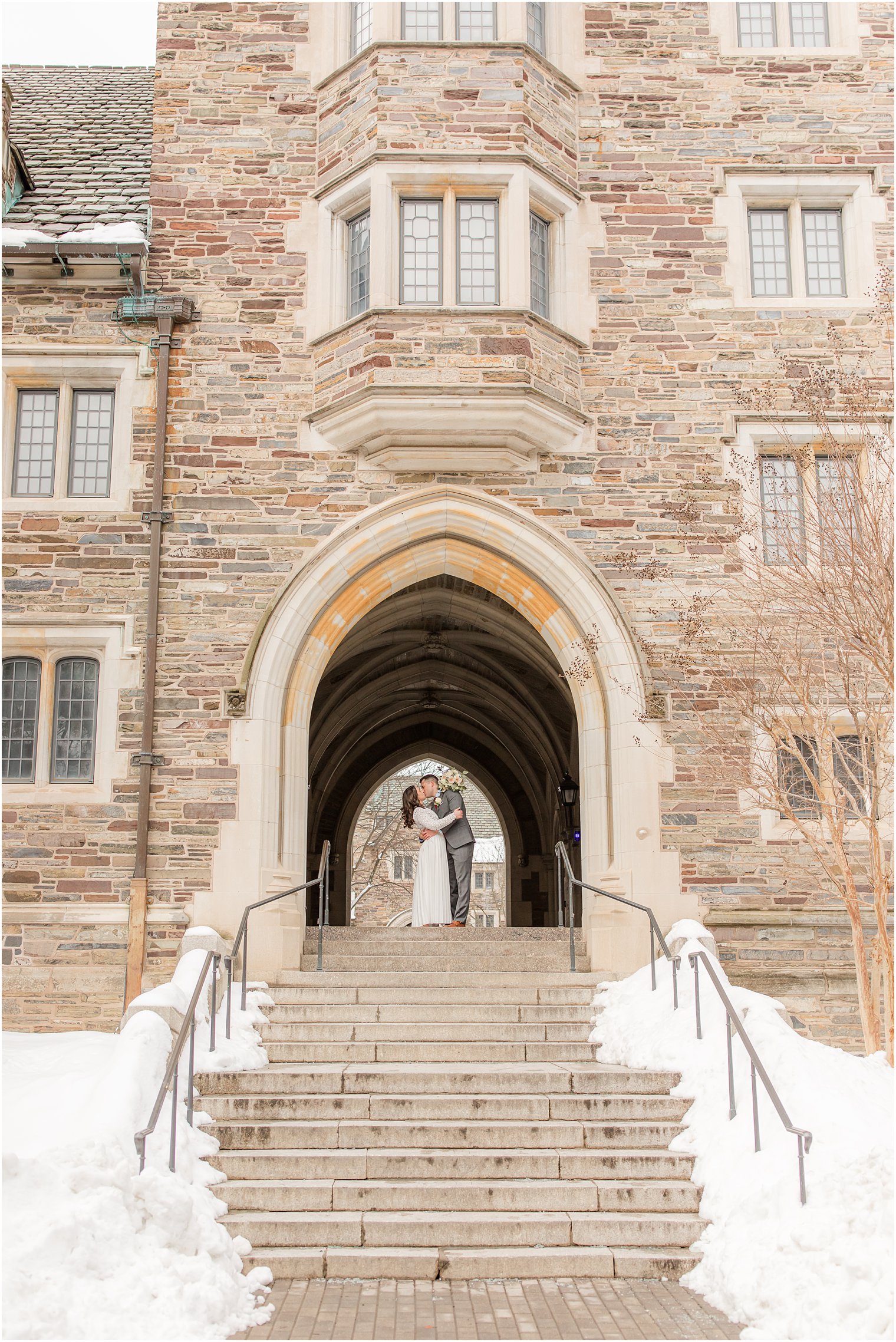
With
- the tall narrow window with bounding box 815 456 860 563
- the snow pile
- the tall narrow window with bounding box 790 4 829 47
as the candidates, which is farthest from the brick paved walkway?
the tall narrow window with bounding box 790 4 829 47

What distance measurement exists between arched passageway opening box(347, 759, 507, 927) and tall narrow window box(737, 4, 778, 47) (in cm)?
1544

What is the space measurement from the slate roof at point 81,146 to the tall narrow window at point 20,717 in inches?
162

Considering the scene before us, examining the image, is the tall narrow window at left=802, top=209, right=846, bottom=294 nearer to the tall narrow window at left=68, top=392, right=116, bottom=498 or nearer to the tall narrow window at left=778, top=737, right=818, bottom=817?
the tall narrow window at left=778, top=737, right=818, bottom=817

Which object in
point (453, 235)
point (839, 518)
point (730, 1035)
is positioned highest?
point (453, 235)

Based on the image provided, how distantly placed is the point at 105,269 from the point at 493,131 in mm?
3842

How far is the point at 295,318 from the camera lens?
12.0 metres

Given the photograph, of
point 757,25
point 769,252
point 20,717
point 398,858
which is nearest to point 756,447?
point 769,252

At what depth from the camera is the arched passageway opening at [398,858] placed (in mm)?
34562

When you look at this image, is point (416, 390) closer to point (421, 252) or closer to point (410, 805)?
point (421, 252)

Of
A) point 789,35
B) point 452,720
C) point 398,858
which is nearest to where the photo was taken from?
point 789,35

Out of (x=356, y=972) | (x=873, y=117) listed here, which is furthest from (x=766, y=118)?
(x=356, y=972)

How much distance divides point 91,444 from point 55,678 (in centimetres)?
228

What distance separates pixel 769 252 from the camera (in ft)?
41.1

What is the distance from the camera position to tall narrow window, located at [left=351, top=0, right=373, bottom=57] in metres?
12.4
